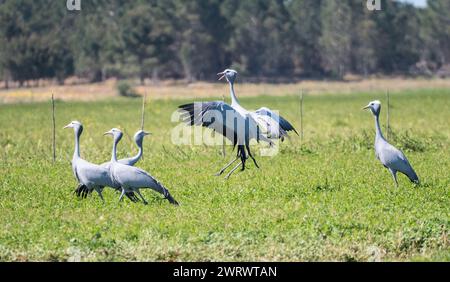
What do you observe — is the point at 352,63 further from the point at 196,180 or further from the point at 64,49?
the point at 196,180

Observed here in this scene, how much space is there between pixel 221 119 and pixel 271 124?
1148 millimetres

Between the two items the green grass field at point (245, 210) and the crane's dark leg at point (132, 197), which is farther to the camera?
the crane's dark leg at point (132, 197)

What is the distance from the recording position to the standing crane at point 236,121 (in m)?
16.0

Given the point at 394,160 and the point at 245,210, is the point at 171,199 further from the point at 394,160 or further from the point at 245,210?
the point at 394,160

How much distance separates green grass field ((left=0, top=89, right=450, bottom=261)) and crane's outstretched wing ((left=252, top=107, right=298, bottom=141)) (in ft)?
2.80

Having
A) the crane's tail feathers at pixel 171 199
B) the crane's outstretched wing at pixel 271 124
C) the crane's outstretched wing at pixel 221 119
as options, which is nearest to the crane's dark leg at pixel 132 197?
the crane's tail feathers at pixel 171 199

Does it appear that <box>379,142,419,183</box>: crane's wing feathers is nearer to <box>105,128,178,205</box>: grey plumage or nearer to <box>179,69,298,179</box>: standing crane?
<box>179,69,298,179</box>: standing crane

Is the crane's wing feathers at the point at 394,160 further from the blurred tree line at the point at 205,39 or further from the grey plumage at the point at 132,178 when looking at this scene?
the blurred tree line at the point at 205,39

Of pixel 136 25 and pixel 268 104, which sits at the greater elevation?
pixel 136 25

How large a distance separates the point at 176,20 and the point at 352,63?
2402 centimetres

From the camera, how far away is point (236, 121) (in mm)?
16844

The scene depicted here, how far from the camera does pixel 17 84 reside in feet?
300
